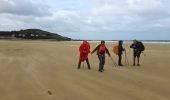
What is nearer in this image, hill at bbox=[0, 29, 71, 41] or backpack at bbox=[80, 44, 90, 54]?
backpack at bbox=[80, 44, 90, 54]

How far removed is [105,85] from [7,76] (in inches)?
180

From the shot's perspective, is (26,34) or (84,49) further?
(26,34)

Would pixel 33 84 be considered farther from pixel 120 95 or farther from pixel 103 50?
pixel 103 50

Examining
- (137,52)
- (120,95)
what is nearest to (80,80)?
(120,95)

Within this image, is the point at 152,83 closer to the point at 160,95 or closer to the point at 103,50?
the point at 160,95

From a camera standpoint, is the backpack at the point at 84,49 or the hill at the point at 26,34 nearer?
the backpack at the point at 84,49

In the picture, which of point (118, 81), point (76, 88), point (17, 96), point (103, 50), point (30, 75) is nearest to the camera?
point (17, 96)

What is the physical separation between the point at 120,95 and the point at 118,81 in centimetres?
354

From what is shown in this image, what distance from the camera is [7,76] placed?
54.2ft

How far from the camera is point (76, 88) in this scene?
1364 centimetres

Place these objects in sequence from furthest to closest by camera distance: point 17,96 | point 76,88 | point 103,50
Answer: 1. point 103,50
2. point 76,88
3. point 17,96

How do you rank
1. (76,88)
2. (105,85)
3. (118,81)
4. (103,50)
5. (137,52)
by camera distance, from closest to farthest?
(76,88), (105,85), (118,81), (103,50), (137,52)

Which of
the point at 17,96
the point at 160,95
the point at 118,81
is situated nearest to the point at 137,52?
the point at 118,81

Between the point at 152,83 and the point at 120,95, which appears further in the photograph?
the point at 152,83
